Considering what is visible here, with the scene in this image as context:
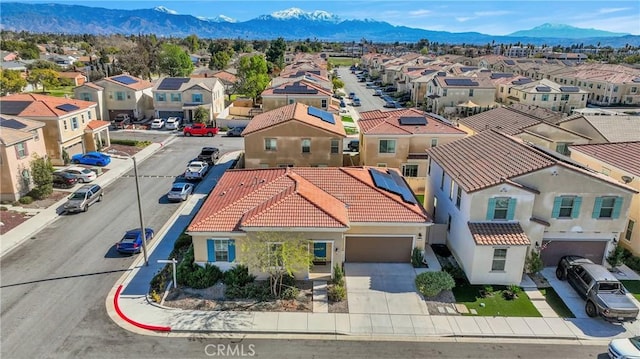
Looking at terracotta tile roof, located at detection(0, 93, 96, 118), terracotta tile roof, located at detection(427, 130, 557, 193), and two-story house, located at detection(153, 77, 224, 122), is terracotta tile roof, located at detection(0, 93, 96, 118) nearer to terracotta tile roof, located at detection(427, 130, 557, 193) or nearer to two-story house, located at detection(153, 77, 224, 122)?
two-story house, located at detection(153, 77, 224, 122)

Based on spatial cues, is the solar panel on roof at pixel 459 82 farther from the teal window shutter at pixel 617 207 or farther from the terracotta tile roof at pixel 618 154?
the teal window shutter at pixel 617 207

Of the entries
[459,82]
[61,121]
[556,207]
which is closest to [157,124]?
[61,121]

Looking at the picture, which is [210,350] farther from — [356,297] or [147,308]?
[356,297]

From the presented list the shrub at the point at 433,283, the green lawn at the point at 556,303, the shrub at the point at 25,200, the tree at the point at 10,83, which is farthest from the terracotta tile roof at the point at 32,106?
the green lawn at the point at 556,303

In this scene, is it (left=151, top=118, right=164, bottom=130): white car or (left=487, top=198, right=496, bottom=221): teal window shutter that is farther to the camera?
(left=151, top=118, right=164, bottom=130): white car

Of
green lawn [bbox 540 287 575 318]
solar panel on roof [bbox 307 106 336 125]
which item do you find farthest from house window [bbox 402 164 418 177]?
green lawn [bbox 540 287 575 318]

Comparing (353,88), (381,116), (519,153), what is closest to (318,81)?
(381,116)
